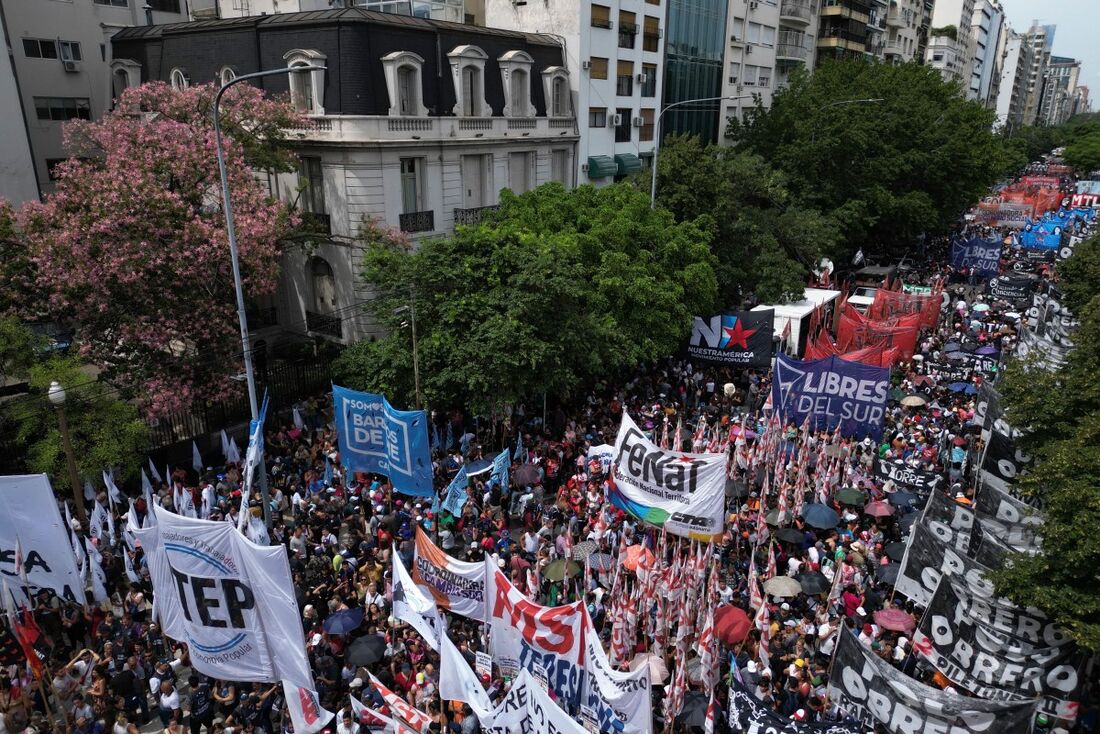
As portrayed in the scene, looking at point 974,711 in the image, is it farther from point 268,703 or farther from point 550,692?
point 268,703

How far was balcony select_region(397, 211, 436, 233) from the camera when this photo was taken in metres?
24.8

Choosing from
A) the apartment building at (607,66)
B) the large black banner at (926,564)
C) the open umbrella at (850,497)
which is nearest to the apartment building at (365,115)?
the apartment building at (607,66)

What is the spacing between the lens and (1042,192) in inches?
2510

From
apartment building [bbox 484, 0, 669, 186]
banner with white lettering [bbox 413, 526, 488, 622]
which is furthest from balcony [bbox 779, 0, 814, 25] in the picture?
banner with white lettering [bbox 413, 526, 488, 622]

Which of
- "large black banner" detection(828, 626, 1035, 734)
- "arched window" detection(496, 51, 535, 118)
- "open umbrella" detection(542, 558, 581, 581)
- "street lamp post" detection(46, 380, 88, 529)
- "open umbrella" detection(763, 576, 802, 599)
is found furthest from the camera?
"arched window" detection(496, 51, 535, 118)

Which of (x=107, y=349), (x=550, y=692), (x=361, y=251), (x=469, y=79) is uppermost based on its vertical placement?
(x=469, y=79)

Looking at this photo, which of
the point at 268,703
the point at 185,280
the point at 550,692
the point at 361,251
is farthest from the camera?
the point at 361,251

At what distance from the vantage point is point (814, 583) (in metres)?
13.8

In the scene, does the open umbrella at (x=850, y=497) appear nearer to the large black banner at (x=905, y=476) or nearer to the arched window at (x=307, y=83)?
the large black banner at (x=905, y=476)

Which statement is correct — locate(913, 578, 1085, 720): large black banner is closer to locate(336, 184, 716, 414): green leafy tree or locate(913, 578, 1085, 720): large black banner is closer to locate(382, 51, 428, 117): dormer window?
locate(336, 184, 716, 414): green leafy tree

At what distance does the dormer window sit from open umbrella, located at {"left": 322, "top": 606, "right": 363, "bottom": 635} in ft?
52.3

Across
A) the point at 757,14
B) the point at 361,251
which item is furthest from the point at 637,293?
the point at 757,14

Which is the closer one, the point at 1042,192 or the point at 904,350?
Answer: the point at 904,350

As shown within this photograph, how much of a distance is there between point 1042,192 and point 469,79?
189ft
